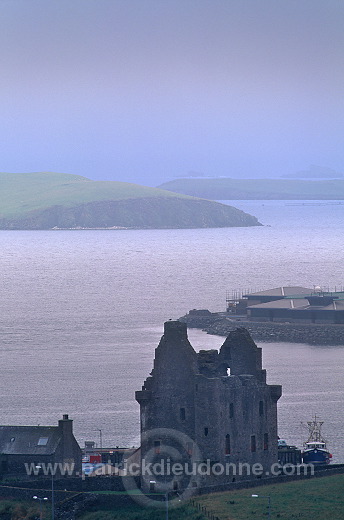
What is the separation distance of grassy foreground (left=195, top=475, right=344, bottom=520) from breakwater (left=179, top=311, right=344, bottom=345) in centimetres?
7212

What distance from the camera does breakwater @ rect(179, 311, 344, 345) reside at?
12262cm

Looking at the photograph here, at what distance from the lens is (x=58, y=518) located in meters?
47.3

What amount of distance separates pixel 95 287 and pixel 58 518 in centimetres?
14655

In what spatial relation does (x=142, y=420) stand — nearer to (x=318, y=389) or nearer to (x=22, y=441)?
(x=22, y=441)

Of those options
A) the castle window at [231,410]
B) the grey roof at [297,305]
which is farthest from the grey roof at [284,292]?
the castle window at [231,410]

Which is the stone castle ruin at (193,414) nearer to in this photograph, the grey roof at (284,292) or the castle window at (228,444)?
the castle window at (228,444)

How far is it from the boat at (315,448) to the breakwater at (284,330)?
47.1 metres

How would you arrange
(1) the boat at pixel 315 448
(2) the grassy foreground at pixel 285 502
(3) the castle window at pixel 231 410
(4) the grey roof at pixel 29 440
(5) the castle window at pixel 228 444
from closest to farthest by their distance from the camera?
(2) the grassy foreground at pixel 285 502
(5) the castle window at pixel 228 444
(3) the castle window at pixel 231 410
(4) the grey roof at pixel 29 440
(1) the boat at pixel 315 448

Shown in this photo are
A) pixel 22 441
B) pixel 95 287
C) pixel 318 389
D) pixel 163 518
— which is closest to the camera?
pixel 163 518

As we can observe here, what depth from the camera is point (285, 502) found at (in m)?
46.7

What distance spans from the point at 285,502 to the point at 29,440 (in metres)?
11.6

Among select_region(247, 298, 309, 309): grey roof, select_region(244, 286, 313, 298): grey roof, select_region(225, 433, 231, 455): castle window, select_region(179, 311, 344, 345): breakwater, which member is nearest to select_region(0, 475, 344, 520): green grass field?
select_region(225, 433, 231, 455): castle window

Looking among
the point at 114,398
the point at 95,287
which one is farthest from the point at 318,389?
the point at 95,287

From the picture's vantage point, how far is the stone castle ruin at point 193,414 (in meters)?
49.0
